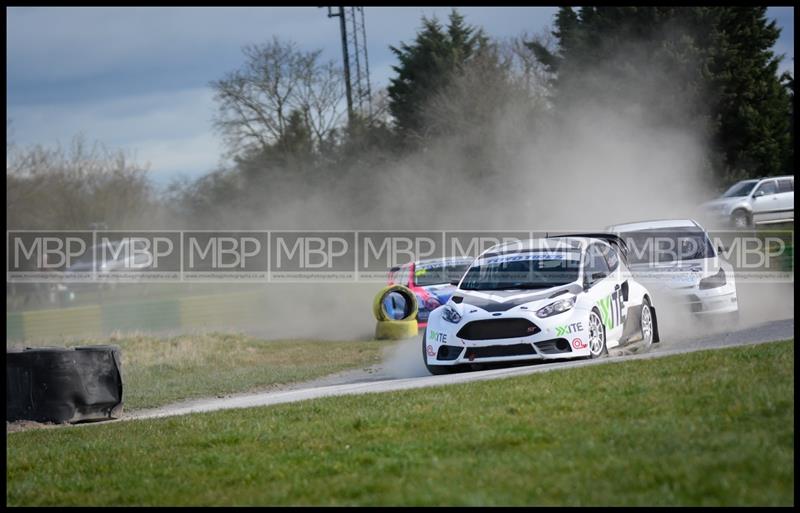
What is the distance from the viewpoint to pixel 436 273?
22.7 m

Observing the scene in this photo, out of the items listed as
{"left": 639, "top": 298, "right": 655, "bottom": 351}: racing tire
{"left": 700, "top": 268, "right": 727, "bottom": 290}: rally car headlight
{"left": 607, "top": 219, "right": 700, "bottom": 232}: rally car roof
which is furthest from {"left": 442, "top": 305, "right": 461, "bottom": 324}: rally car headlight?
{"left": 607, "top": 219, "right": 700, "bottom": 232}: rally car roof

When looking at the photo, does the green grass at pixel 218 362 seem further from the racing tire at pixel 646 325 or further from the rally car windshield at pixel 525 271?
the racing tire at pixel 646 325

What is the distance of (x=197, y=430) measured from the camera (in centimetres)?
914

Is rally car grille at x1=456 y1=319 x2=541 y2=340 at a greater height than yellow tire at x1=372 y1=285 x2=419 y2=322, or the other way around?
yellow tire at x1=372 y1=285 x2=419 y2=322

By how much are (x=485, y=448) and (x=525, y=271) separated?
6.68m

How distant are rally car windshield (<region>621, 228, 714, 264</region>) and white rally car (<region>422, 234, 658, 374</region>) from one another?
3.29 metres

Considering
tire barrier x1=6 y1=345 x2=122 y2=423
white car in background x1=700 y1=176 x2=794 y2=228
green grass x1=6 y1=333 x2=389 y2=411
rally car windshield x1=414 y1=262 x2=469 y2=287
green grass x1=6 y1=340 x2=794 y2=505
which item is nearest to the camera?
green grass x1=6 y1=340 x2=794 y2=505

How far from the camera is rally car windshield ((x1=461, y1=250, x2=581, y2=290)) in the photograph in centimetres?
1316

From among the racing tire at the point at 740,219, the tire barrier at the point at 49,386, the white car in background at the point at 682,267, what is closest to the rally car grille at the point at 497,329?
the tire barrier at the point at 49,386

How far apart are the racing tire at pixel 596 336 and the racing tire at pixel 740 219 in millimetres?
22932

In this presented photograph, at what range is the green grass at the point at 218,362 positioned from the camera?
1605 centimetres

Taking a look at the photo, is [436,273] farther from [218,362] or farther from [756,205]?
[756,205]

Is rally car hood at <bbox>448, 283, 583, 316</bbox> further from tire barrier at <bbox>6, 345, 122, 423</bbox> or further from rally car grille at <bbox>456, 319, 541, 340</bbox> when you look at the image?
tire barrier at <bbox>6, 345, 122, 423</bbox>

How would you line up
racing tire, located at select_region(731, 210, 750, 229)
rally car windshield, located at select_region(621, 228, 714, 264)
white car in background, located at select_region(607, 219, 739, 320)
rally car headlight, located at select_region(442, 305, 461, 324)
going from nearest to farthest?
rally car headlight, located at select_region(442, 305, 461, 324), white car in background, located at select_region(607, 219, 739, 320), rally car windshield, located at select_region(621, 228, 714, 264), racing tire, located at select_region(731, 210, 750, 229)
